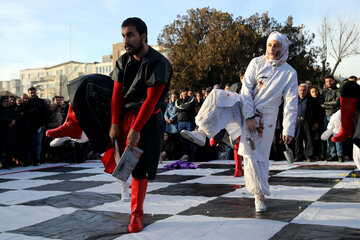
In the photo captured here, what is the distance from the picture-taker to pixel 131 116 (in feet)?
11.0

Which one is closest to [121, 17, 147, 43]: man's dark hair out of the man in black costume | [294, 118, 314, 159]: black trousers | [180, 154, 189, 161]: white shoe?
the man in black costume

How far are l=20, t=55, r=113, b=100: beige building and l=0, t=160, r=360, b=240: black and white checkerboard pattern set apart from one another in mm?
63956

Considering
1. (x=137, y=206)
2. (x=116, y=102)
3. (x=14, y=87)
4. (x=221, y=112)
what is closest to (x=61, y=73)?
(x=14, y=87)

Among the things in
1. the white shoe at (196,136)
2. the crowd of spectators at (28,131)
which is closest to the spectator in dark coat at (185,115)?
the crowd of spectators at (28,131)

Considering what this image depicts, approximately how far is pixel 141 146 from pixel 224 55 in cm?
2477

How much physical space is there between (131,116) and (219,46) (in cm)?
2451

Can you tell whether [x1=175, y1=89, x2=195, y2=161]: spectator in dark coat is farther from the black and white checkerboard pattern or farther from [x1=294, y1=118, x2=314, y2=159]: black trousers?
the black and white checkerboard pattern

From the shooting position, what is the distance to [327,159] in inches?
333

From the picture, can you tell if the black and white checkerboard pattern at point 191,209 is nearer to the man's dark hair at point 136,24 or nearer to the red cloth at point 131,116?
the red cloth at point 131,116

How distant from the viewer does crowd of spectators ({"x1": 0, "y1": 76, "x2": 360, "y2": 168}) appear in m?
8.57

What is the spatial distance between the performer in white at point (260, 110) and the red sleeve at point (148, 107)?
3.15 feet

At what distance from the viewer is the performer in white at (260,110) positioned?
143 inches

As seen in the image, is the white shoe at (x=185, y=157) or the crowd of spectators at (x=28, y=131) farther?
the white shoe at (x=185, y=157)

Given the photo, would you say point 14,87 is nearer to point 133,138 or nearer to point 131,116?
point 131,116
